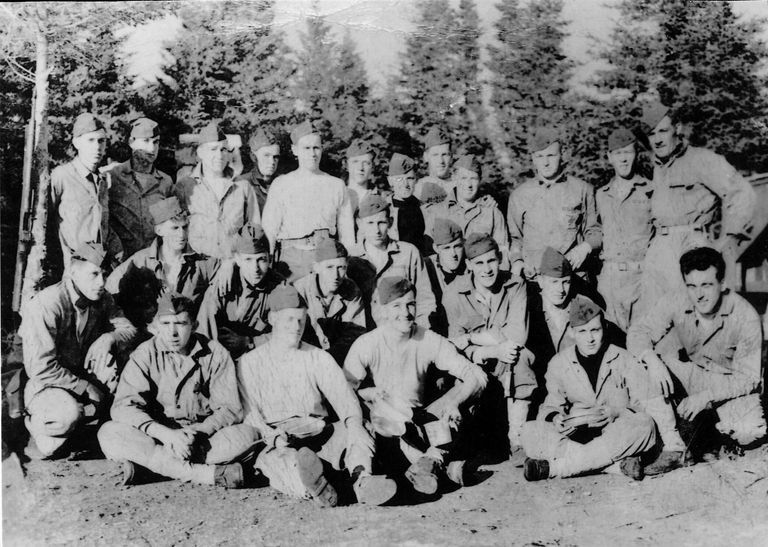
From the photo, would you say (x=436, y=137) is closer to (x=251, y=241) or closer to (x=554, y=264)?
(x=554, y=264)

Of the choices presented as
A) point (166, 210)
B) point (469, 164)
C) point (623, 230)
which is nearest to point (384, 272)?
point (469, 164)

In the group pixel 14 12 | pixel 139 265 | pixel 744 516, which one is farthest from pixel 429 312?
pixel 14 12

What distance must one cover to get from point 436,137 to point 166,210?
6.66 feet

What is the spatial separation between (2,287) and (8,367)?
0.54 meters

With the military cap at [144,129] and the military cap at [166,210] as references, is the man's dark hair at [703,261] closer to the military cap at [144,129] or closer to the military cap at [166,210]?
the military cap at [166,210]

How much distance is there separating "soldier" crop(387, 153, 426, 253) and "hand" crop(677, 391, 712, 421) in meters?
2.06

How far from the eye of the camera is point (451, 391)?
187 inches

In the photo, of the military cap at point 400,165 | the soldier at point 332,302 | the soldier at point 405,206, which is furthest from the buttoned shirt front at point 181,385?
the military cap at point 400,165

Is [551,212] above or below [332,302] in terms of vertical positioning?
above

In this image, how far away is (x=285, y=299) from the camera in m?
4.70

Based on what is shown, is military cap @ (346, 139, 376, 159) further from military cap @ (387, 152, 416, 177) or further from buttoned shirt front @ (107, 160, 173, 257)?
buttoned shirt front @ (107, 160, 173, 257)

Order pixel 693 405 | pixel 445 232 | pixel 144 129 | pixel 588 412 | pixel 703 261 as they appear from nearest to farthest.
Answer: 1. pixel 588 412
2. pixel 693 405
3. pixel 703 261
4. pixel 445 232
5. pixel 144 129

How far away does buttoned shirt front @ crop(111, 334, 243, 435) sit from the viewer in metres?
4.61

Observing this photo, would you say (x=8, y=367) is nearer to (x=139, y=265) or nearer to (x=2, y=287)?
(x=2, y=287)
